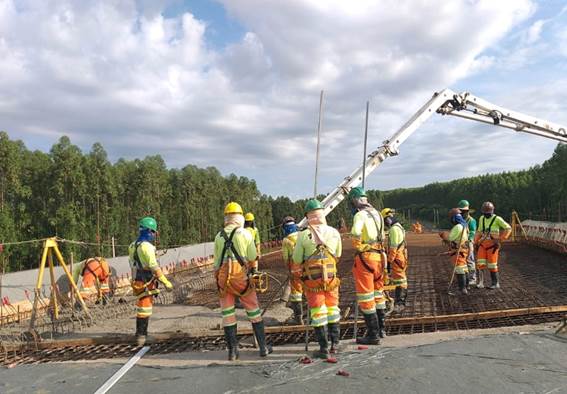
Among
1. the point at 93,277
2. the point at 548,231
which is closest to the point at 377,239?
the point at 93,277

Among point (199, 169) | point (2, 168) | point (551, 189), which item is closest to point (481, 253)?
point (2, 168)

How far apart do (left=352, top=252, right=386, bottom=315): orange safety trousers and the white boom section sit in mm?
5199

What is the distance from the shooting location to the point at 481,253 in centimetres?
895

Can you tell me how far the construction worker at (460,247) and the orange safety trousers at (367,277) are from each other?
3734mm

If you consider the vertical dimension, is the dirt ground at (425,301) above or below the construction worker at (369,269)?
below

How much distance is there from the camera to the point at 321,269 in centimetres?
477

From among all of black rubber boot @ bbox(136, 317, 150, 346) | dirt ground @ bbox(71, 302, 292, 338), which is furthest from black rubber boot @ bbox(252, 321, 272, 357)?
black rubber boot @ bbox(136, 317, 150, 346)

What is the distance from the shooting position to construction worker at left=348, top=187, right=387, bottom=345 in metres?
5.09

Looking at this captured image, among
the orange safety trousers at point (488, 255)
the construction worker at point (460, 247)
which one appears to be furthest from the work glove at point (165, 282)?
the orange safety trousers at point (488, 255)

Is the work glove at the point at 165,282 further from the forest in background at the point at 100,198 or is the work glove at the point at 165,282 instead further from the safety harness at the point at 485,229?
the safety harness at the point at 485,229

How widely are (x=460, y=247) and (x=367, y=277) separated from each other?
404cm

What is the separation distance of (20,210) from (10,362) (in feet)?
63.0

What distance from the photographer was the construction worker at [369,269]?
509cm

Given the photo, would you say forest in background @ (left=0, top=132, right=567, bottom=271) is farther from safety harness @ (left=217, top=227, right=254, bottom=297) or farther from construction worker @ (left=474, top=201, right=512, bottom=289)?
construction worker @ (left=474, top=201, right=512, bottom=289)
